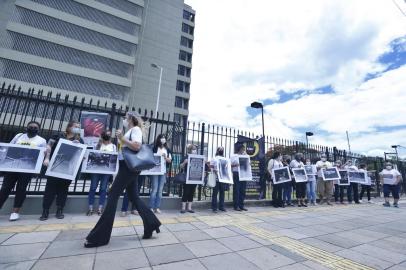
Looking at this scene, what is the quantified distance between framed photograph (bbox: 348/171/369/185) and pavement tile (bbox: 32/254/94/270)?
11.0m

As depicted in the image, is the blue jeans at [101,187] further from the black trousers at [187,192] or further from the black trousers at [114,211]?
the black trousers at [114,211]

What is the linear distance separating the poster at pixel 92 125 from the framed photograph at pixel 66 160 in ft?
3.45

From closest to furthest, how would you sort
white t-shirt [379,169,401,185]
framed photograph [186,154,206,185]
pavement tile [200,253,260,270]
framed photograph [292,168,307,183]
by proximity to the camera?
pavement tile [200,253,260,270]
framed photograph [186,154,206,185]
framed photograph [292,168,307,183]
white t-shirt [379,169,401,185]

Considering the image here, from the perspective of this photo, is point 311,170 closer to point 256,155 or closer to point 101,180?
point 256,155

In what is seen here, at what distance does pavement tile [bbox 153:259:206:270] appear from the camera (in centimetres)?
271

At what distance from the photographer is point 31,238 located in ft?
11.6

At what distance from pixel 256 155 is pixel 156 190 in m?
4.70

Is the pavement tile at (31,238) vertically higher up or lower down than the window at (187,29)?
lower down

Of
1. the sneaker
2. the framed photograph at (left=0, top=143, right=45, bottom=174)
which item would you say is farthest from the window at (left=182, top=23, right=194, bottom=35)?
the sneaker

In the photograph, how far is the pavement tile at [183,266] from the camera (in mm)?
2713

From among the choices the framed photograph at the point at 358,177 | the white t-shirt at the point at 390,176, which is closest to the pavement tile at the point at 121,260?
the framed photograph at the point at 358,177

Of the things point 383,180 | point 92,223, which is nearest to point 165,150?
point 92,223

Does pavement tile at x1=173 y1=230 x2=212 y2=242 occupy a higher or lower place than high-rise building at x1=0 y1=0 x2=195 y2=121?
lower

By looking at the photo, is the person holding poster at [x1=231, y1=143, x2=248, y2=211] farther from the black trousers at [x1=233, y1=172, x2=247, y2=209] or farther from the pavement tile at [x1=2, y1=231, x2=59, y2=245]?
the pavement tile at [x1=2, y1=231, x2=59, y2=245]
